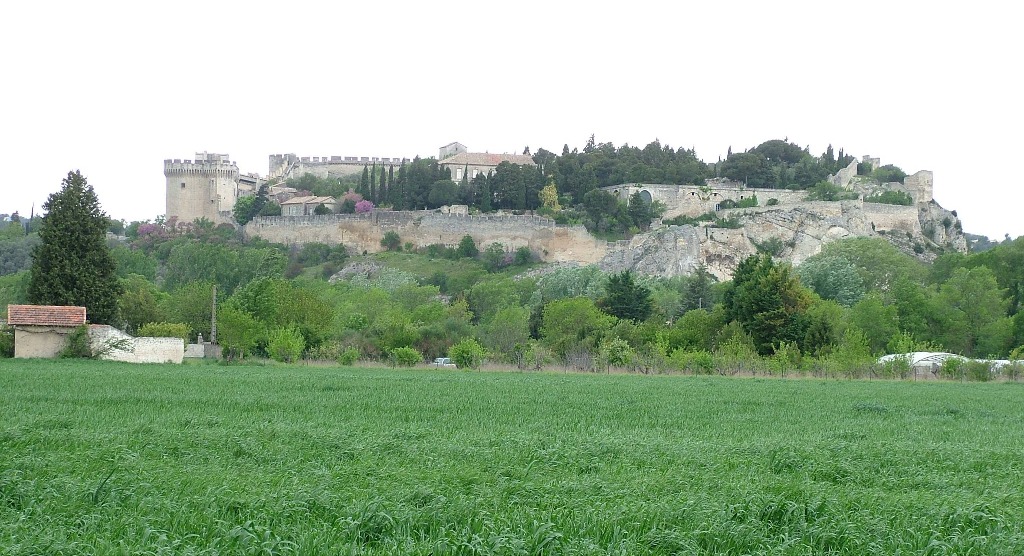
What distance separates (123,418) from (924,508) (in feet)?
32.9

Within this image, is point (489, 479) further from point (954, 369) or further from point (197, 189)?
point (197, 189)

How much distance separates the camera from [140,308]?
45.0 metres

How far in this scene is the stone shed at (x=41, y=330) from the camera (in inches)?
1216

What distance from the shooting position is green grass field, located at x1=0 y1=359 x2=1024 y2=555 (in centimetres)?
681

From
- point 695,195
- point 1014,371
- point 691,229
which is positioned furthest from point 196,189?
point 1014,371

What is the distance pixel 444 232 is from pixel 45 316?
1827 inches

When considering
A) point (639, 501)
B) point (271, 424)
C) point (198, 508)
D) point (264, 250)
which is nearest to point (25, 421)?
point (271, 424)

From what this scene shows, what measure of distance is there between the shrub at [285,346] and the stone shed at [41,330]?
7802mm

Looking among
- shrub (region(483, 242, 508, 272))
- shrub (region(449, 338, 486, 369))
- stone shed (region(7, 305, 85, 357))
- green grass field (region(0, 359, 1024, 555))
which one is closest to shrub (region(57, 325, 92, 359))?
stone shed (region(7, 305, 85, 357))

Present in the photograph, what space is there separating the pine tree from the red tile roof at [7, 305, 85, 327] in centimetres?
290

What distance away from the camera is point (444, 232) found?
76.3 metres

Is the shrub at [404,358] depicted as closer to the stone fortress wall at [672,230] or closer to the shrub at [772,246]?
the stone fortress wall at [672,230]

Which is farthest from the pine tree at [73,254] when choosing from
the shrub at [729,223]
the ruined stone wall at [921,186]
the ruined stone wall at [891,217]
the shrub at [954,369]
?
the ruined stone wall at [921,186]

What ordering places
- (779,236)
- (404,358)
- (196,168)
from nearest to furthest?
(404,358), (779,236), (196,168)
